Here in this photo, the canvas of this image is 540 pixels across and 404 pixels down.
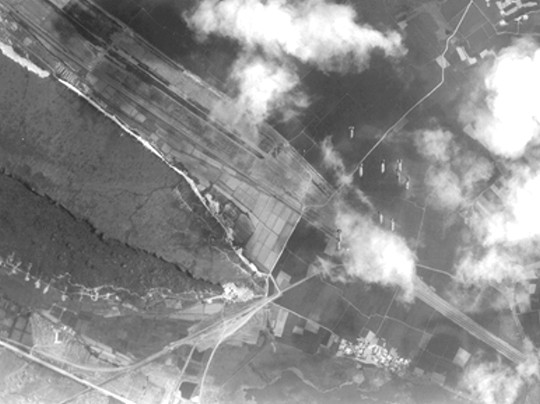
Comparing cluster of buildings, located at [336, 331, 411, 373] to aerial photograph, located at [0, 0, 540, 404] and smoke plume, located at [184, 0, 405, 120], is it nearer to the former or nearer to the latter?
aerial photograph, located at [0, 0, 540, 404]

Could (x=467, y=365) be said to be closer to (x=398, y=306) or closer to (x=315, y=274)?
(x=398, y=306)

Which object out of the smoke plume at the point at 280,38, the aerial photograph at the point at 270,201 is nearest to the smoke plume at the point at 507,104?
the aerial photograph at the point at 270,201

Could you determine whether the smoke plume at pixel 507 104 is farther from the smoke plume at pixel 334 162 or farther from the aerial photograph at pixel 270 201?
the smoke plume at pixel 334 162

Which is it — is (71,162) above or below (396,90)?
below

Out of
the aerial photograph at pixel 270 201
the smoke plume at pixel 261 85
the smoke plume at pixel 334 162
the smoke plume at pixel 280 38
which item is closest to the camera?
the aerial photograph at pixel 270 201

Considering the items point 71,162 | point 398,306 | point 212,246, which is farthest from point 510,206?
point 71,162

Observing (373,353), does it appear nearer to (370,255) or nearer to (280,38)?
(370,255)

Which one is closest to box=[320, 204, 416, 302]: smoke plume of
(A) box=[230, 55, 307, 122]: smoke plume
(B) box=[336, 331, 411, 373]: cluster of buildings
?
(B) box=[336, 331, 411, 373]: cluster of buildings
